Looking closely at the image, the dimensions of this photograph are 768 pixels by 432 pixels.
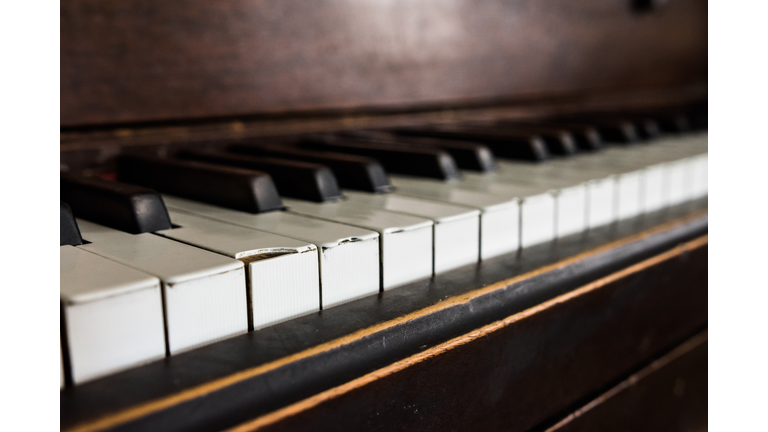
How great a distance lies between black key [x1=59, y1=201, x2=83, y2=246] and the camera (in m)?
0.52

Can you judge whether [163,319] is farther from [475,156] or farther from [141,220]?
[475,156]

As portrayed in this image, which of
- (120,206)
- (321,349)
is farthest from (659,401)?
(120,206)

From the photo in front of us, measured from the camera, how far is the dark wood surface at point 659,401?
2.70 feet

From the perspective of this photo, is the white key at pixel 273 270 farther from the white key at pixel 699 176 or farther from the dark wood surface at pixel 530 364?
the white key at pixel 699 176

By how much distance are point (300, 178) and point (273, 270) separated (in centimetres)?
26

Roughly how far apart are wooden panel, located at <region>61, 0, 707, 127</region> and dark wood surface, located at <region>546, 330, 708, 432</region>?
0.64 m

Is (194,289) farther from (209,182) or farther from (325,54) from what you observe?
(325,54)

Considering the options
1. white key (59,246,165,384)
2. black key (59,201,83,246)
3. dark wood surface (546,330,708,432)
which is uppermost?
black key (59,201,83,246)

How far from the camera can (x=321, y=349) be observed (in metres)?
0.47

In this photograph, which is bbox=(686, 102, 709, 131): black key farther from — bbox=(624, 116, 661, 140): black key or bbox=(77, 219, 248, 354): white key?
bbox=(77, 219, 248, 354): white key

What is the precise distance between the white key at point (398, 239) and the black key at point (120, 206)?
5.6 inches

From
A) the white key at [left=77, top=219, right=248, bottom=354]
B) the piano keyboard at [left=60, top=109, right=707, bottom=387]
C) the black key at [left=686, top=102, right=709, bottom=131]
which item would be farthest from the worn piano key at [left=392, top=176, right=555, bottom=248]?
the black key at [left=686, top=102, right=709, bottom=131]

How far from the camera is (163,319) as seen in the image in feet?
1.42

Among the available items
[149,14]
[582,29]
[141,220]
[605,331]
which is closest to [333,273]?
[141,220]
